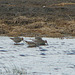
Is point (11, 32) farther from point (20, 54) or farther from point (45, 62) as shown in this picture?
point (45, 62)

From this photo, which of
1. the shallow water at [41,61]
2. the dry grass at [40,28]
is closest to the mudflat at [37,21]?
the dry grass at [40,28]

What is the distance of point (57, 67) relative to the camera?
13766 mm

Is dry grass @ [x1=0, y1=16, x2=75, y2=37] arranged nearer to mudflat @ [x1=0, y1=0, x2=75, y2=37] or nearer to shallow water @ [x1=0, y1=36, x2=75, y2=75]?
mudflat @ [x1=0, y1=0, x2=75, y2=37]

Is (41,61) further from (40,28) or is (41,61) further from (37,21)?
(37,21)

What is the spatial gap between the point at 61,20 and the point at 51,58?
2150 cm

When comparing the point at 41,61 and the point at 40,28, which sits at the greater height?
the point at 41,61

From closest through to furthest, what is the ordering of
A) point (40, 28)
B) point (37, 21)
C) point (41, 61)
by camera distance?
point (41, 61)
point (40, 28)
point (37, 21)

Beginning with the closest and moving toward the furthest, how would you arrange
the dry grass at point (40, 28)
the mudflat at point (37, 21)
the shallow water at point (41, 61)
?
the shallow water at point (41, 61), the dry grass at point (40, 28), the mudflat at point (37, 21)

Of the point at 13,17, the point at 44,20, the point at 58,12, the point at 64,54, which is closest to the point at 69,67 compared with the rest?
the point at 64,54

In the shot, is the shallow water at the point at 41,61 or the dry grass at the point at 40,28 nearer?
the shallow water at the point at 41,61

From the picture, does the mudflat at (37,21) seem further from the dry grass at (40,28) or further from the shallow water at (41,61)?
the shallow water at (41,61)

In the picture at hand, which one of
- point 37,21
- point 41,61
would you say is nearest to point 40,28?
point 37,21

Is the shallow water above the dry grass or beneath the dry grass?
above

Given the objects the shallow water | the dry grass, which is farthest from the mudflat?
the shallow water
